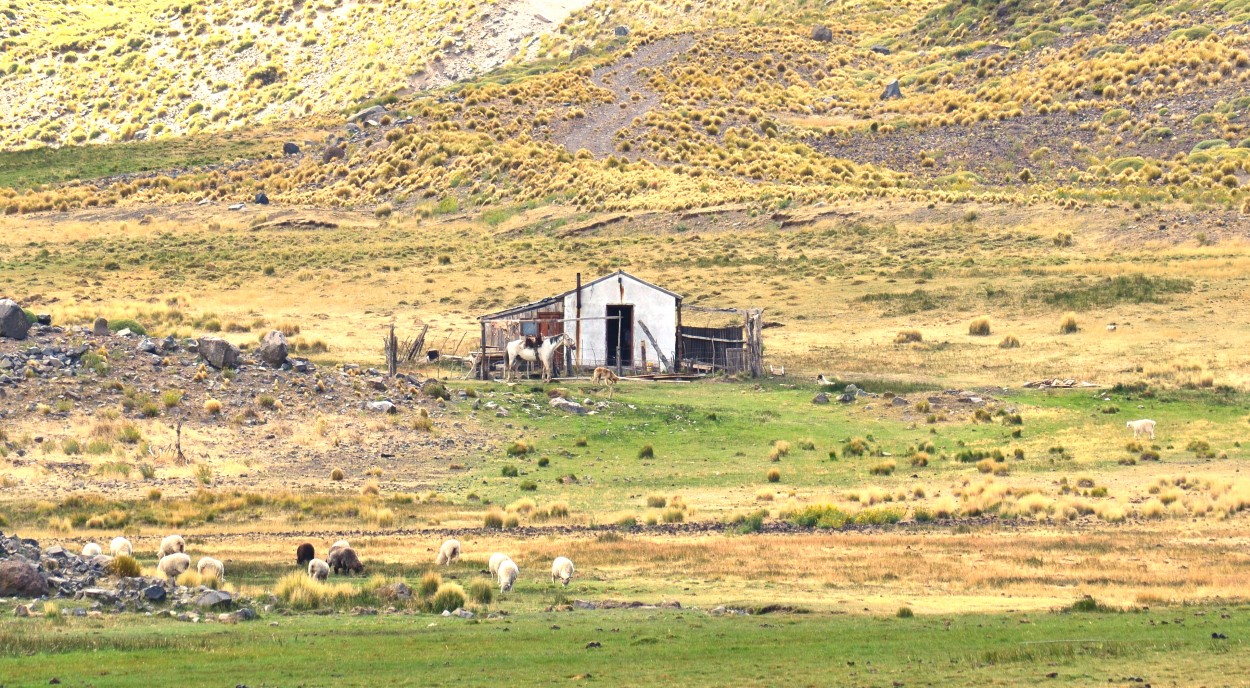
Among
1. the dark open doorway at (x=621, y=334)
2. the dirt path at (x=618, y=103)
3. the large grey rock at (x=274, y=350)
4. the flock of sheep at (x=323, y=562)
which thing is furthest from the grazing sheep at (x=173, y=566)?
the dirt path at (x=618, y=103)

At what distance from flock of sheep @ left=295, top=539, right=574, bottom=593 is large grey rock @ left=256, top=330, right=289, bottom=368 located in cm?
2059

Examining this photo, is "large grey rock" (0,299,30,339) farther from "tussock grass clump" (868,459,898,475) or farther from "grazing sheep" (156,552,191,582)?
"grazing sheep" (156,552,191,582)

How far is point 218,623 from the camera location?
18094mm

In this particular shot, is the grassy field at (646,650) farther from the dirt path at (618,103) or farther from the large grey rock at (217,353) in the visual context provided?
the dirt path at (618,103)

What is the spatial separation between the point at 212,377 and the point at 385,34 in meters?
98.3

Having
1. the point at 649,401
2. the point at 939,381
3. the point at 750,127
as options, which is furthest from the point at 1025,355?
the point at 750,127

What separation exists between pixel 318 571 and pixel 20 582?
12.3 ft

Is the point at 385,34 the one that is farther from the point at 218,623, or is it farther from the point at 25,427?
the point at 218,623

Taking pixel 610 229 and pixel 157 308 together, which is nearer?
pixel 157 308

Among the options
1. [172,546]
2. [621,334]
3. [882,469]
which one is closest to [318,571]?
[172,546]

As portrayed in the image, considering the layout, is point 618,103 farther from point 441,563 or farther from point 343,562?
point 343,562

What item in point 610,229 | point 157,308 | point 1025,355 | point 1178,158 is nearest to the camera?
point 1025,355

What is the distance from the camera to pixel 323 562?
21.7 metres

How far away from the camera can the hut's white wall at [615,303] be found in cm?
5041
